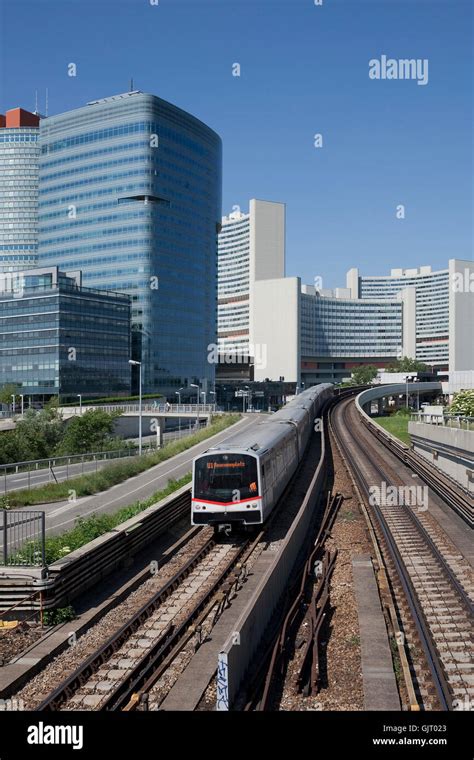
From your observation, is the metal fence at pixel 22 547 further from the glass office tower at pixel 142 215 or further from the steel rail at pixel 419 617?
the glass office tower at pixel 142 215

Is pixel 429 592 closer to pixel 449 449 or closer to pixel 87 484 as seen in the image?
pixel 449 449

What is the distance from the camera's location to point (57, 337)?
98.9 meters

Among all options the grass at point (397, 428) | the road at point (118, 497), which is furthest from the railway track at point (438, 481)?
the road at point (118, 497)

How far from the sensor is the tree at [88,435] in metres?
49.7

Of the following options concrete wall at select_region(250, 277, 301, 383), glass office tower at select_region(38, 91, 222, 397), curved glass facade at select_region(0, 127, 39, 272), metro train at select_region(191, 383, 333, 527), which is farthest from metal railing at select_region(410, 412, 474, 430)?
concrete wall at select_region(250, 277, 301, 383)

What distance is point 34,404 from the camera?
330 feet

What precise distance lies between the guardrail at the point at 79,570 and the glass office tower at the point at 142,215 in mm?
100804

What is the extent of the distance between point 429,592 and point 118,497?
51.5 feet

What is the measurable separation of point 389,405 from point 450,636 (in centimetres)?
12333

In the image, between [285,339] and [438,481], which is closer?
[438,481]

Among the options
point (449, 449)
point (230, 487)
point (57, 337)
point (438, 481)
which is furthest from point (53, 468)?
point (57, 337)
